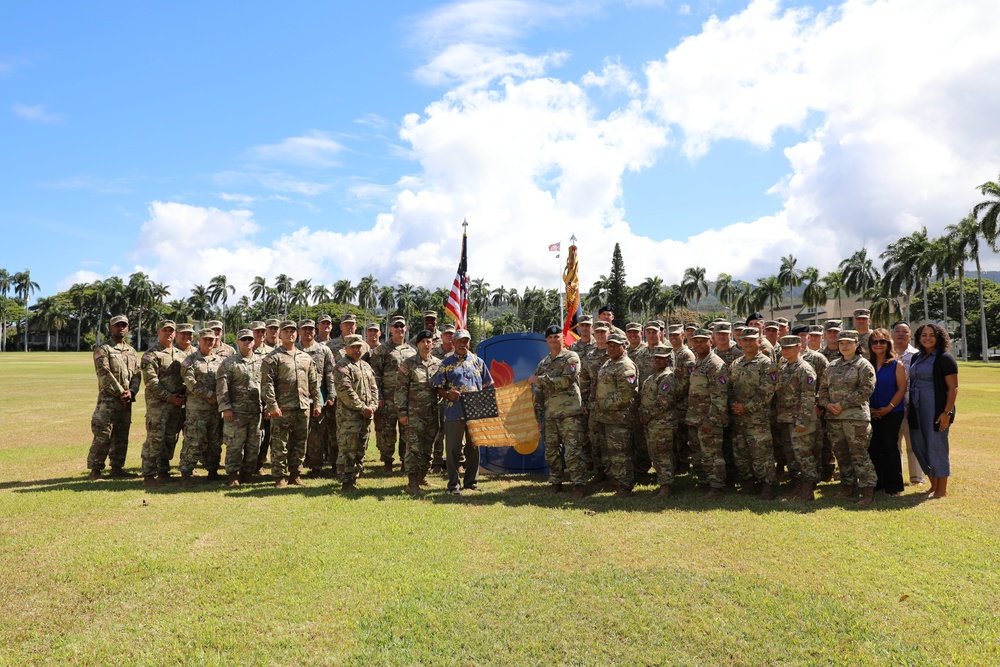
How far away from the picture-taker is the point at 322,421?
9727 millimetres

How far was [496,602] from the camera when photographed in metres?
4.37

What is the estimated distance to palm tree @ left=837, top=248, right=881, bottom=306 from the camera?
77500 millimetres

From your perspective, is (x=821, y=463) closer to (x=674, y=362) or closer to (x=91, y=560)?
(x=674, y=362)

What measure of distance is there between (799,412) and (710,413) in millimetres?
1040

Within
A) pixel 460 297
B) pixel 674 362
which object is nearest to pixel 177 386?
pixel 674 362

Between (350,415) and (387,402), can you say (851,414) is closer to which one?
(350,415)

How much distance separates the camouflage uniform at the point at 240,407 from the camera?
8.30 m

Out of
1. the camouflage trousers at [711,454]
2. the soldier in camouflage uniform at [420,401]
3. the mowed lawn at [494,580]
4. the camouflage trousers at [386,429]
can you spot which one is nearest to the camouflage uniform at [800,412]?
the mowed lawn at [494,580]

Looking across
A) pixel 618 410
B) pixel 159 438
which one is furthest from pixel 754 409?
pixel 159 438

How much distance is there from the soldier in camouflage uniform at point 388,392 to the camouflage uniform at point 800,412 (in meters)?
5.46

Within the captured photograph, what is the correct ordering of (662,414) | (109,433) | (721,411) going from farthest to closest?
(109,433) < (662,414) < (721,411)

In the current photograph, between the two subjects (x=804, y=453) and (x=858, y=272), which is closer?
(x=804, y=453)

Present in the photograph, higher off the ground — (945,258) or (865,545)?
(945,258)

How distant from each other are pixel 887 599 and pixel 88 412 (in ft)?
65.9
